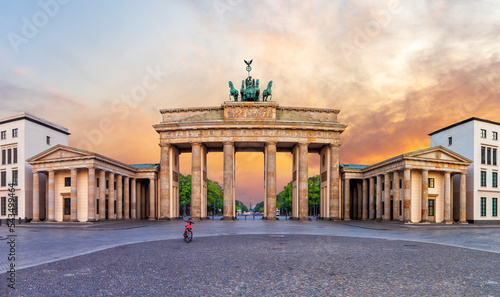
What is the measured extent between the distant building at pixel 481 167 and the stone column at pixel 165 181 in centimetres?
4477

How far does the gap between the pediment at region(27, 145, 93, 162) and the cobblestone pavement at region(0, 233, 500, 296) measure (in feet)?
115

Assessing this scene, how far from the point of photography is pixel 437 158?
4931 centimetres

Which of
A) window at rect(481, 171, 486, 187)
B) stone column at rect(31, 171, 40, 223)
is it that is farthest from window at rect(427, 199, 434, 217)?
stone column at rect(31, 171, 40, 223)

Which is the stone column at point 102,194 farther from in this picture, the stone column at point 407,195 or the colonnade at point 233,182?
the stone column at point 407,195

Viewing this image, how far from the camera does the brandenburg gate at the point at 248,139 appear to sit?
59469mm

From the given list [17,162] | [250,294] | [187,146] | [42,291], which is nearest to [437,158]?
[187,146]

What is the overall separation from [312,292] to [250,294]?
168 cm

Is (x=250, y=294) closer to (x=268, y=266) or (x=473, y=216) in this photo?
(x=268, y=266)

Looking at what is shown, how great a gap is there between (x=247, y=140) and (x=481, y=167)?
3466cm

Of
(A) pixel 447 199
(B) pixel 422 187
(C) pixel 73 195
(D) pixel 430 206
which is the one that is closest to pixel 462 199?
(A) pixel 447 199

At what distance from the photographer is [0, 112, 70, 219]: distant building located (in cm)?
5297

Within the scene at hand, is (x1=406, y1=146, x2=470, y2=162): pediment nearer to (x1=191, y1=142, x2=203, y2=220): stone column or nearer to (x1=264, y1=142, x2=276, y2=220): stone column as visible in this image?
(x1=264, y1=142, x2=276, y2=220): stone column

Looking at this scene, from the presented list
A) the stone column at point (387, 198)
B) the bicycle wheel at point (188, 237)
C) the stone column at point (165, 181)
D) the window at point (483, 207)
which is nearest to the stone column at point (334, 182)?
the stone column at point (387, 198)

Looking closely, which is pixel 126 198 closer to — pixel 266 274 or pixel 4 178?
pixel 4 178
